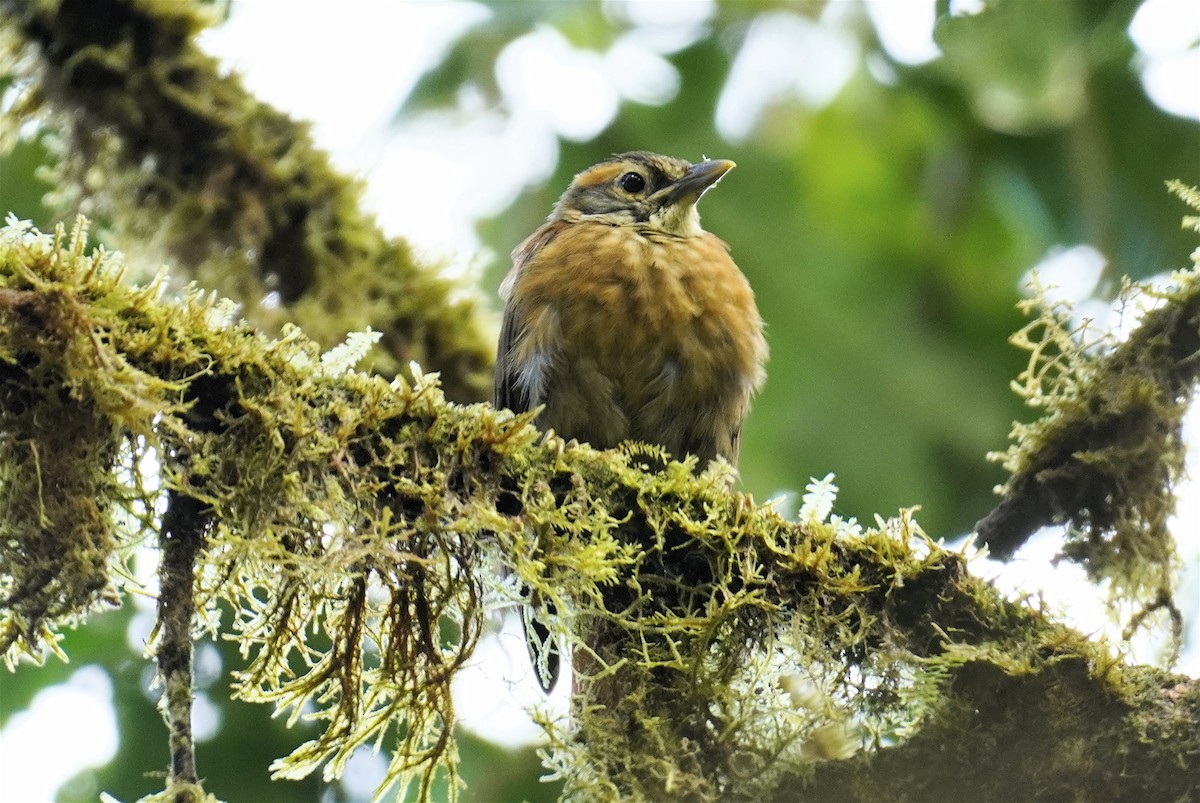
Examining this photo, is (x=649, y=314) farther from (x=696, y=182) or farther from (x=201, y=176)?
(x=201, y=176)

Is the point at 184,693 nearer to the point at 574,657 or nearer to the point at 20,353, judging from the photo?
the point at 20,353

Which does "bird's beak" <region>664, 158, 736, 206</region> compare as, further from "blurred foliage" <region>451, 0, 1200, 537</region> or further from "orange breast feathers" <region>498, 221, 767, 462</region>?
"blurred foliage" <region>451, 0, 1200, 537</region>

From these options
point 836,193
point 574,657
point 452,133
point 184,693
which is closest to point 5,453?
point 184,693

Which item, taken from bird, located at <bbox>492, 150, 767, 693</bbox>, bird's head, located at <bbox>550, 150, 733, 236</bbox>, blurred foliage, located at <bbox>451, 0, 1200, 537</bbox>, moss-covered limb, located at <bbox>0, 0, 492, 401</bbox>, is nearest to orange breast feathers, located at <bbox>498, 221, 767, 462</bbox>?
bird, located at <bbox>492, 150, 767, 693</bbox>

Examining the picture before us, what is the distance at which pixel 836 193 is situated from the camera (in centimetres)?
537

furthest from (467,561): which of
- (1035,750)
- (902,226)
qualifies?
(902,226)

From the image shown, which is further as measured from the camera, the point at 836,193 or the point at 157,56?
the point at 836,193

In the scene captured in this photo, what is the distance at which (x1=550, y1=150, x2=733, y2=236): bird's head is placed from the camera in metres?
4.23

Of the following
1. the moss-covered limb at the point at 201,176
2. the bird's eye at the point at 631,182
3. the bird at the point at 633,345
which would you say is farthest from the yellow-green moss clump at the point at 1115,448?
the moss-covered limb at the point at 201,176

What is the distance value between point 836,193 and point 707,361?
6.75 ft

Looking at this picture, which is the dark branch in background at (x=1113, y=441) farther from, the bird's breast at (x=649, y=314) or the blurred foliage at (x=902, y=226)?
the blurred foliage at (x=902, y=226)

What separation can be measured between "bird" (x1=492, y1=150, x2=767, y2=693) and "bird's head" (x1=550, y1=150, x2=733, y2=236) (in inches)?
12.0

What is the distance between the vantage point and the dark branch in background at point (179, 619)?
1.99m

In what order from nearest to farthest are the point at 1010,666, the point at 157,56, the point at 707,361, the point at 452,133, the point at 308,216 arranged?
the point at 1010,666
the point at 707,361
the point at 157,56
the point at 308,216
the point at 452,133
